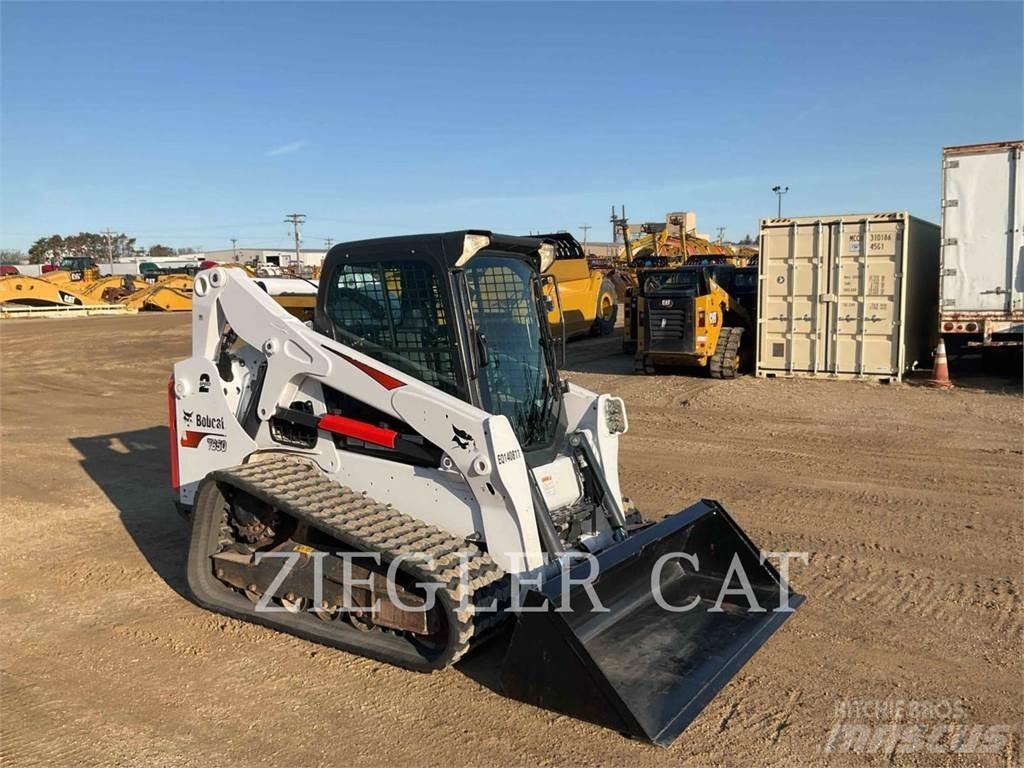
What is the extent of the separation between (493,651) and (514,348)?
171 cm

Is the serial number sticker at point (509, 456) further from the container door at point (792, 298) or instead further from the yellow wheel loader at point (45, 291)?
the yellow wheel loader at point (45, 291)

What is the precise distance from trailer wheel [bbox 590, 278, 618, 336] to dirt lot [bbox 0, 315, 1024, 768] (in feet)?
42.2

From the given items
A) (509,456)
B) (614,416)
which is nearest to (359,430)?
(509,456)

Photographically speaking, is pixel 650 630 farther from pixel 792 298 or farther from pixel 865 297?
pixel 792 298

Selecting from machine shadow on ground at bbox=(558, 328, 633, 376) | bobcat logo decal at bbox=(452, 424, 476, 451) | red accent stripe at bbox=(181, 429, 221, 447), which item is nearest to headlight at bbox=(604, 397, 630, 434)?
bobcat logo decal at bbox=(452, 424, 476, 451)

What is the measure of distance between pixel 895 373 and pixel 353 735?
11763mm

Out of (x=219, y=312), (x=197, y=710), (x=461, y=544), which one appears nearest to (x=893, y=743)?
(x=461, y=544)

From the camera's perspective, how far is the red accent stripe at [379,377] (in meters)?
4.34

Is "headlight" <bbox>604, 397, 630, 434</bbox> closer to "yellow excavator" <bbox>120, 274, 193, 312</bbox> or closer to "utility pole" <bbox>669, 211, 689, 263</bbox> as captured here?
"utility pole" <bbox>669, 211, 689, 263</bbox>

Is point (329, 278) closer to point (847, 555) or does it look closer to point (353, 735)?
point (353, 735)

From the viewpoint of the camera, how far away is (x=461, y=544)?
13.5 feet

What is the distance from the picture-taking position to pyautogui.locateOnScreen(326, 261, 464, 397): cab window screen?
4.46 metres

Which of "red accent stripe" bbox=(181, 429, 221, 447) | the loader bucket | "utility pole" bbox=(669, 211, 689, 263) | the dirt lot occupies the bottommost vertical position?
the dirt lot

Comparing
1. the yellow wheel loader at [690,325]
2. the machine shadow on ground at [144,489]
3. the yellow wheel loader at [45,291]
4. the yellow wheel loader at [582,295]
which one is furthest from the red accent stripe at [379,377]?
the yellow wheel loader at [45,291]
